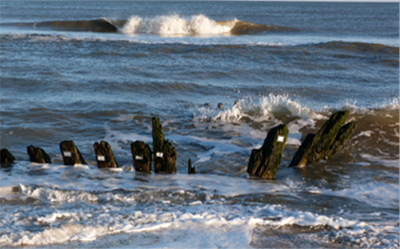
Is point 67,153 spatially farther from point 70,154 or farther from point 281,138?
point 281,138

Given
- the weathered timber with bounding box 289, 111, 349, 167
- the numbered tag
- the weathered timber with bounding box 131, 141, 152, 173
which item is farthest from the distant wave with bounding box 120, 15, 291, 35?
the numbered tag

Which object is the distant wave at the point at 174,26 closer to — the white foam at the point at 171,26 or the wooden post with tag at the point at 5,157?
the white foam at the point at 171,26

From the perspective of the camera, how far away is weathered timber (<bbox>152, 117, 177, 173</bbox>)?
6.52 meters

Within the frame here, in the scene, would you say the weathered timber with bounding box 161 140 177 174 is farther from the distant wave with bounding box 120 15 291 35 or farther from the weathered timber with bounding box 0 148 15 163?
the distant wave with bounding box 120 15 291 35

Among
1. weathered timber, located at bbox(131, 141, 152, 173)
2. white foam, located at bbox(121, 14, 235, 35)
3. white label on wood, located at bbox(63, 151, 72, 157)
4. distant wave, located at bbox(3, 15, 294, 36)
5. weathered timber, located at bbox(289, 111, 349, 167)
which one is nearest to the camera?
weathered timber, located at bbox(131, 141, 152, 173)

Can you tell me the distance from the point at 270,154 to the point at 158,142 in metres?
1.43

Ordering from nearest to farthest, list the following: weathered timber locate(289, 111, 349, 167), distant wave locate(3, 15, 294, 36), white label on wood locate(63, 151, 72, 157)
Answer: white label on wood locate(63, 151, 72, 157) < weathered timber locate(289, 111, 349, 167) < distant wave locate(3, 15, 294, 36)

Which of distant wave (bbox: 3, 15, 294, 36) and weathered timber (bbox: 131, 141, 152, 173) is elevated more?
A: distant wave (bbox: 3, 15, 294, 36)

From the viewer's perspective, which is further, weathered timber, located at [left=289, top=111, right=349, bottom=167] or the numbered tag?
weathered timber, located at [left=289, top=111, right=349, bottom=167]

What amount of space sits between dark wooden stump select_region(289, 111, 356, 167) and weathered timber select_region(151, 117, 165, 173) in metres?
1.96

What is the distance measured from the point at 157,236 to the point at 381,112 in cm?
739

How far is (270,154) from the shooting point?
6508mm

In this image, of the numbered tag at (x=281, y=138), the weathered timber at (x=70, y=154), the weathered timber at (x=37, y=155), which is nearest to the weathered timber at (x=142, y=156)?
the weathered timber at (x=70, y=154)

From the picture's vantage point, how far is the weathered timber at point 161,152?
6.52 metres
